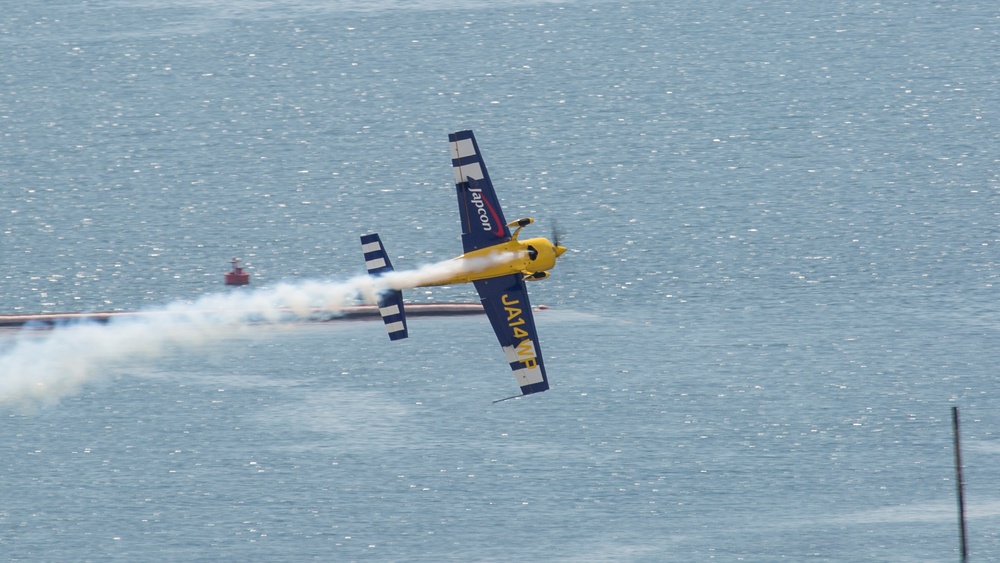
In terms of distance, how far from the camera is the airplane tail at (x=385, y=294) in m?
55.8

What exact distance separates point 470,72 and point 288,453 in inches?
3499

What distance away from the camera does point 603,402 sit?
322ft

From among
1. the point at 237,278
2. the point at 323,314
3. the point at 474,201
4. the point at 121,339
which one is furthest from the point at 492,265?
the point at 121,339

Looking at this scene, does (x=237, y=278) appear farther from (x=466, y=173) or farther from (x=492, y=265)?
(x=492, y=265)

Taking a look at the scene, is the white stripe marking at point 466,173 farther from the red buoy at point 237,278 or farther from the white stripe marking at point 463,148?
the red buoy at point 237,278

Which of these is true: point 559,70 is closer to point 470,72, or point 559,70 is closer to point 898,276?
point 470,72

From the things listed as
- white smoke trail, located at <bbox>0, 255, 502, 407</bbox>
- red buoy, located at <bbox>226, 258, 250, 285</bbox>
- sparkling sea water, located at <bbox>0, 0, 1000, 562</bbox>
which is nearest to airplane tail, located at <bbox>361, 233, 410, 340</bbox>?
sparkling sea water, located at <bbox>0, 0, 1000, 562</bbox>

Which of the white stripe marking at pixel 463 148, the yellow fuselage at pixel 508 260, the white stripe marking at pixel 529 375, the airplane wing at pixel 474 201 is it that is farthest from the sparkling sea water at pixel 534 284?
the white stripe marking at pixel 463 148

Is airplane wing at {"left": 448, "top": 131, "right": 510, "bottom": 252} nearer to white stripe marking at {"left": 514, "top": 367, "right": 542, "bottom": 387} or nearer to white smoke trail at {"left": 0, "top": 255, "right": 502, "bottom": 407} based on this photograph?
white stripe marking at {"left": 514, "top": 367, "right": 542, "bottom": 387}

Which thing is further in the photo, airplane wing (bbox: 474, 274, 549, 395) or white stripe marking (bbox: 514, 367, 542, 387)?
white stripe marking (bbox: 514, 367, 542, 387)

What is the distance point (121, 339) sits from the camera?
124812 millimetres

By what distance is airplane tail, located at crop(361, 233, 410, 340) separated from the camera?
183 feet

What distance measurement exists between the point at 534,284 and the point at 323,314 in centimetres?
1761

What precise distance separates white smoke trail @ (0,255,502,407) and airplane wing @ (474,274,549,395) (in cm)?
4477
